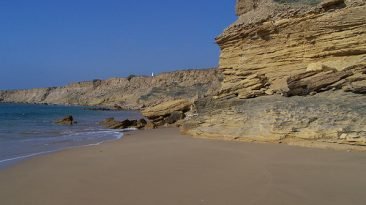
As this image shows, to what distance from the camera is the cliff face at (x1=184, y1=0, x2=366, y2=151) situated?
1045cm

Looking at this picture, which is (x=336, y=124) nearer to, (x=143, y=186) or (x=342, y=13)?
(x=342, y=13)

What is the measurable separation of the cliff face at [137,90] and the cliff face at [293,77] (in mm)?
47086

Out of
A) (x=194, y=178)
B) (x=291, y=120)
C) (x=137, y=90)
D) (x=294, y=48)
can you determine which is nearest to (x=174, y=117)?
(x=294, y=48)

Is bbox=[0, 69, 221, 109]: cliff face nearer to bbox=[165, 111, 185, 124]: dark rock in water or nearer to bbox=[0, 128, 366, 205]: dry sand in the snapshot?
bbox=[165, 111, 185, 124]: dark rock in water

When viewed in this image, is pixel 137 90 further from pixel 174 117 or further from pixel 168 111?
pixel 174 117

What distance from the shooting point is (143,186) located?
665 cm

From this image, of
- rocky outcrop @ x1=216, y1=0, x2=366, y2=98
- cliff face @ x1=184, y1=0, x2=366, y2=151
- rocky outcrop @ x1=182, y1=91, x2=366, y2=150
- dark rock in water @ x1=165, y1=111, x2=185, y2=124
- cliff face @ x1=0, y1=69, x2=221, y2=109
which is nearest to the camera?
rocky outcrop @ x1=182, y1=91, x2=366, y2=150

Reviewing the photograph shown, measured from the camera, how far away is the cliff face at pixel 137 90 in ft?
259

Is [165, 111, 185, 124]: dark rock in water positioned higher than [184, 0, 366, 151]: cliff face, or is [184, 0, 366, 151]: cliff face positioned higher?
[184, 0, 366, 151]: cliff face

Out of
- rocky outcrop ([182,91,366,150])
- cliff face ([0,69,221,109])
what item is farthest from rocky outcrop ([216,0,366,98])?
cliff face ([0,69,221,109])

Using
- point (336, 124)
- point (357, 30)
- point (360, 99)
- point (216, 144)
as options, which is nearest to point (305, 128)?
point (336, 124)

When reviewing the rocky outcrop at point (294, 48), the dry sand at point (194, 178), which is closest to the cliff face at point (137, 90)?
the rocky outcrop at point (294, 48)

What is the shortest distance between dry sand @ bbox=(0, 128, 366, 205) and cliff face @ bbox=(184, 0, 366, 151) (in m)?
1.00

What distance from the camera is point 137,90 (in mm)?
93562
